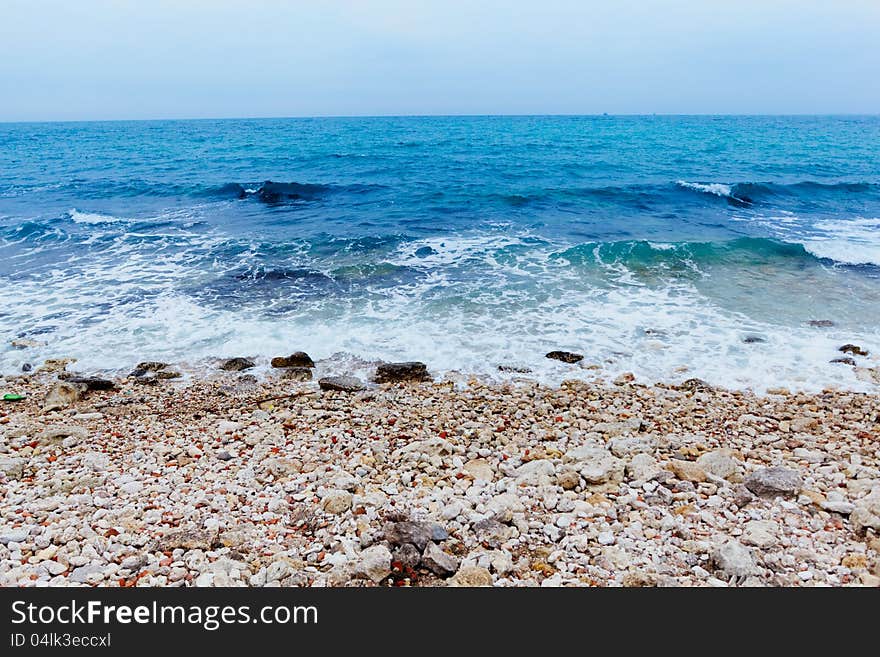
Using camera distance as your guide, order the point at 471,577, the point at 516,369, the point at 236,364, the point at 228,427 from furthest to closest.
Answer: the point at 236,364 < the point at 516,369 < the point at 228,427 < the point at 471,577

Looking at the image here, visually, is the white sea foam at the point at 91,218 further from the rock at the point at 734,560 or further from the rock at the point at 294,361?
the rock at the point at 734,560

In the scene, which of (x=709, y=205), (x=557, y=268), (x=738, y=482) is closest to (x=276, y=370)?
(x=738, y=482)

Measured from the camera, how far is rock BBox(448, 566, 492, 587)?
427cm

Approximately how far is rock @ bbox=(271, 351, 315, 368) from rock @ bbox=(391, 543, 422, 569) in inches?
251

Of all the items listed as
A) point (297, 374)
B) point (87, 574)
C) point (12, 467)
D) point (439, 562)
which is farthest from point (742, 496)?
point (12, 467)

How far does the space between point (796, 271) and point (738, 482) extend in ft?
45.0

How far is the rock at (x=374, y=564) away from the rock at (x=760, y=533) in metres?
3.40

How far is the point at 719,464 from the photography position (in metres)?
6.19

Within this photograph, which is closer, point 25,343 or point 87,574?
point 87,574

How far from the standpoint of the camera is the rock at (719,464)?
6082 millimetres

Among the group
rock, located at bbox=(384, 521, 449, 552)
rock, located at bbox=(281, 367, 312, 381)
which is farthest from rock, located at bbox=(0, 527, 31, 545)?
Result: rock, located at bbox=(281, 367, 312, 381)

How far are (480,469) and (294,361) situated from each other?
568 cm

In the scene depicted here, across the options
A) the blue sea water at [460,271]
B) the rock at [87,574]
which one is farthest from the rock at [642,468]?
the rock at [87,574]

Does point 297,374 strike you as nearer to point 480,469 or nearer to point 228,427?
point 228,427
